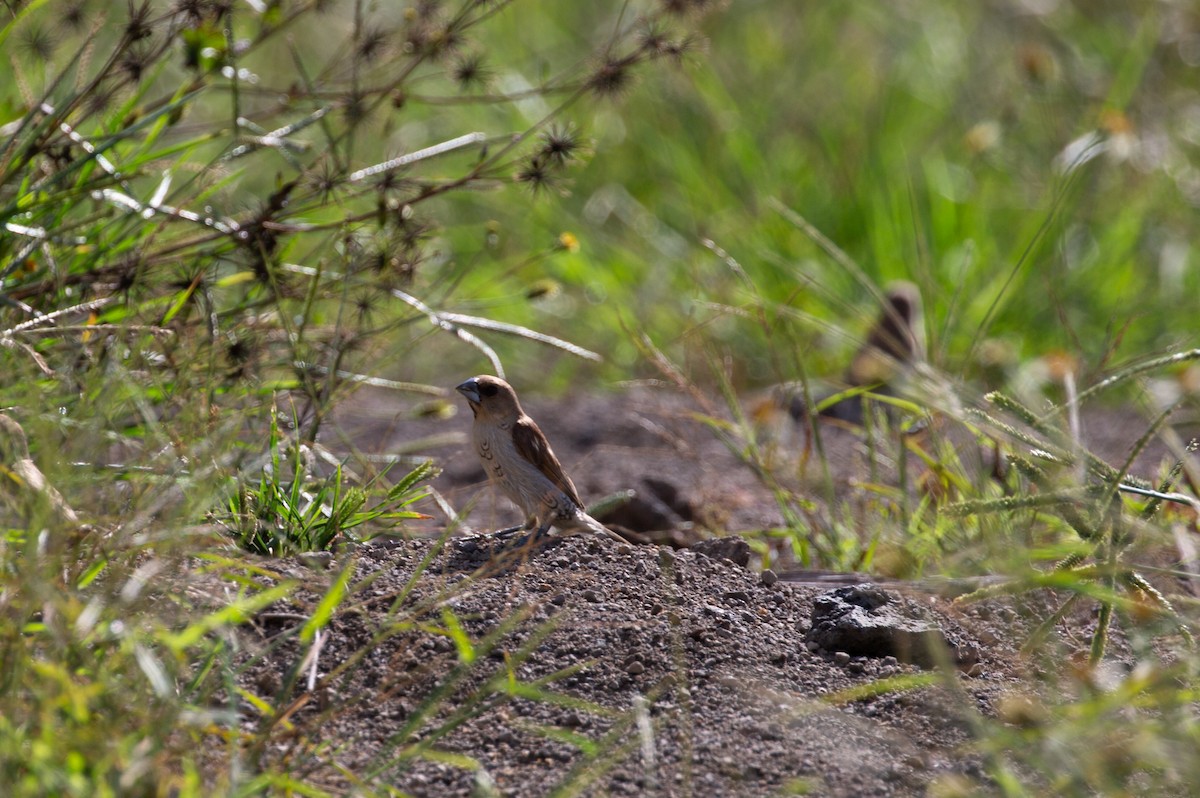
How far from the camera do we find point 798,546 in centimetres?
436

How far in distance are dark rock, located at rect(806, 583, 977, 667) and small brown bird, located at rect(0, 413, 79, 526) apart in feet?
5.41

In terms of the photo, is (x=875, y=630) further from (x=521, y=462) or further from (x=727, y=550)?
(x=521, y=462)

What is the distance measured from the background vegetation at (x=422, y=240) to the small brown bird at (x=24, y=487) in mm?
54

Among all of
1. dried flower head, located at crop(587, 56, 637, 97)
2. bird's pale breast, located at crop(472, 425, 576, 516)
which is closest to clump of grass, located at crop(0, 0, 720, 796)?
dried flower head, located at crop(587, 56, 637, 97)

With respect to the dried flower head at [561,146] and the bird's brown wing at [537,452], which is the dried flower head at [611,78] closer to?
the dried flower head at [561,146]

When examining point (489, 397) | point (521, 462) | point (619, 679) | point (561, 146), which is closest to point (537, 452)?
point (521, 462)

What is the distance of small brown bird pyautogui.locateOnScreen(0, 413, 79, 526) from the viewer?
7.84ft

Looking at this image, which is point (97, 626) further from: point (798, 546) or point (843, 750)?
point (798, 546)

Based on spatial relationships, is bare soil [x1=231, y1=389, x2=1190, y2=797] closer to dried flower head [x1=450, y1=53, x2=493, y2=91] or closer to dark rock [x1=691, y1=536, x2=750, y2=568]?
dark rock [x1=691, y1=536, x2=750, y2=568]

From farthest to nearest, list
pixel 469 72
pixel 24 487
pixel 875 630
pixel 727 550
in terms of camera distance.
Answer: pixel 469 72
pixel 727 550
pixel 875 630
pixel 24 487

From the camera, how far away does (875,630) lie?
300 centimetres

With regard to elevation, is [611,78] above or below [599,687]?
above

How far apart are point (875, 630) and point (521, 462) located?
139cm

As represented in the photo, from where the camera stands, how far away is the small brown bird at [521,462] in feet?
13.0
